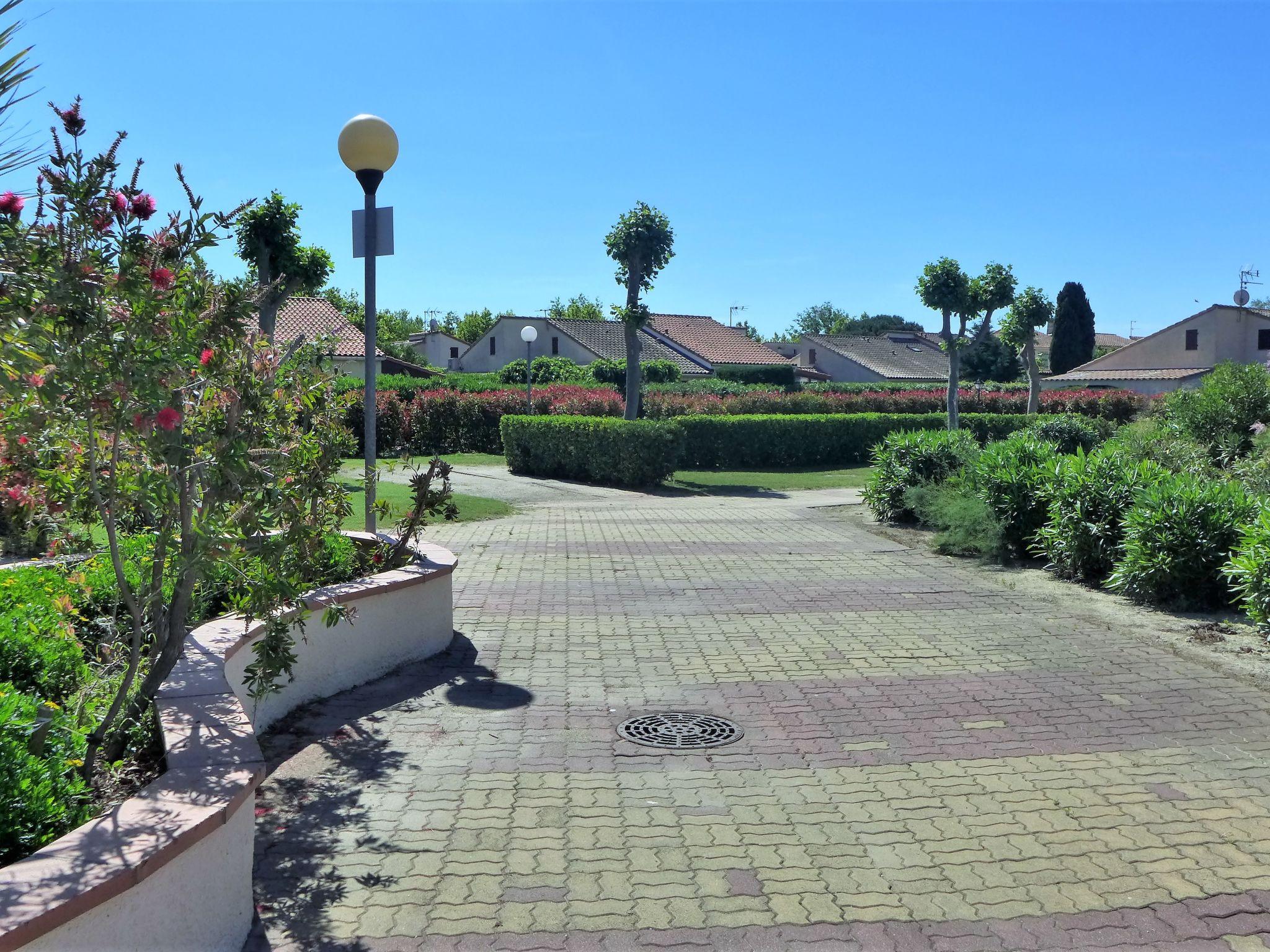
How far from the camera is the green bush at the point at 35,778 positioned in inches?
117

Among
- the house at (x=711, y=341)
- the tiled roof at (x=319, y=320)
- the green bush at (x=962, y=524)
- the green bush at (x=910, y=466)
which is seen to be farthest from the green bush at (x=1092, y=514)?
the house at (x=711, y=341)

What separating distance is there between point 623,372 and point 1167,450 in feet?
96.4

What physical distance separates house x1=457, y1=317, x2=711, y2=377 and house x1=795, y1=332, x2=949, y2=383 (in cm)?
1813

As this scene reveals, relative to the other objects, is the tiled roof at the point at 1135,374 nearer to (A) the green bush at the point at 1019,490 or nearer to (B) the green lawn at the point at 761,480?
(B) the green lawn at the point at 761,480

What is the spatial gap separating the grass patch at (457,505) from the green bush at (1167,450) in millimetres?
8565

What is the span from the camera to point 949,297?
24.9m

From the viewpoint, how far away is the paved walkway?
11.8 ft

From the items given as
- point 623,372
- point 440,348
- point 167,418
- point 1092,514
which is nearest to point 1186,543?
point 1092,514

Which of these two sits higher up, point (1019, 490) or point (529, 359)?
point (529, 359)

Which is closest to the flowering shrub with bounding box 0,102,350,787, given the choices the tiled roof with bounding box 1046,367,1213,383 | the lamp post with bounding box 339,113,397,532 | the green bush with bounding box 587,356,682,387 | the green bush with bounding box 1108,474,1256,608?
the lamp post with bounding box 339,113,397,532

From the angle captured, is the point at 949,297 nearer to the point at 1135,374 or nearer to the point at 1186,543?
the point at 1186,543

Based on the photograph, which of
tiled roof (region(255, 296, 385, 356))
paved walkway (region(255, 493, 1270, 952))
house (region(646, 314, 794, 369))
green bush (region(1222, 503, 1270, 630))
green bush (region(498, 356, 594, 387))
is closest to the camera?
paved walkway (region(255, 493, 1270, 952))

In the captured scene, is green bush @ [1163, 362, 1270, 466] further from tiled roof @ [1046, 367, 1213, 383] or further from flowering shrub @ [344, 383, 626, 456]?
tiled roof @ [1046, 367, 1213, 383]

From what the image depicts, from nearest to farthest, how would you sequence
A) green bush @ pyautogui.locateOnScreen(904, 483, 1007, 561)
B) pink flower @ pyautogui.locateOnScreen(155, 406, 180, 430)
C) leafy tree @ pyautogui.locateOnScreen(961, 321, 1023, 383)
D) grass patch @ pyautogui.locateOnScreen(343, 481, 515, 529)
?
pink flower @ pyautogui.locateOnScreen(155, 406, 180, 430) < green bush @ pyautogui.locateOnScreen(904, 483, 1007, 561) < grass patch @ pyautogui.locateOnScreen(343, 481, 515, 529) < leafy tree @ pyautogui.locateOnScreen(961, 321, 1023, 383)
